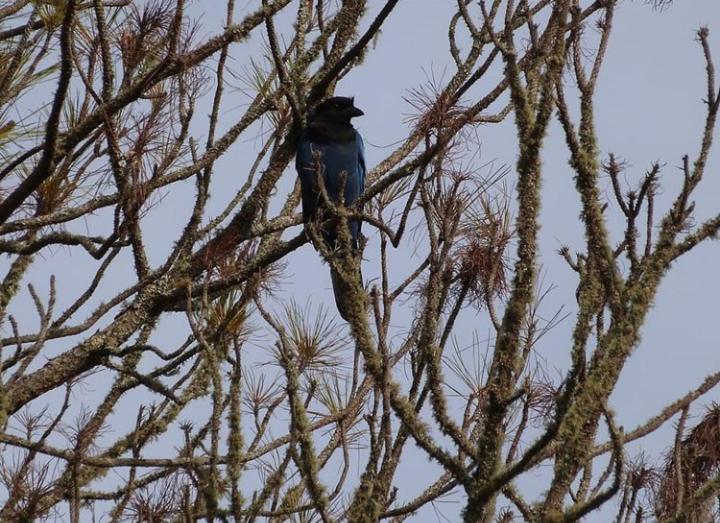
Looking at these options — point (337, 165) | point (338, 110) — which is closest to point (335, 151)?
point (337, 165)

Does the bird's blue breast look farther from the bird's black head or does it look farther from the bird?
the bird's black head

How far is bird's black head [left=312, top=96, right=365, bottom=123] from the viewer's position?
616 centimetres

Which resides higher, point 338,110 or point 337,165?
point 338,110

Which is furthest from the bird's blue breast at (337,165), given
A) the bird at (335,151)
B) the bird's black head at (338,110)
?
the bird's black head at (338,110)

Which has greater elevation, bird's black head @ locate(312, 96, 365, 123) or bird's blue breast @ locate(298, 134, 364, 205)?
bird's black head @ locate(312, 96, 365, 123)

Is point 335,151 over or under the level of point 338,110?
under

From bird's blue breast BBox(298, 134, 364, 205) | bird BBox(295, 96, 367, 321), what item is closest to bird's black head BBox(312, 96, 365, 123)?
bird BBox(295, 96, 367, 321)

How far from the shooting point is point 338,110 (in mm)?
6199

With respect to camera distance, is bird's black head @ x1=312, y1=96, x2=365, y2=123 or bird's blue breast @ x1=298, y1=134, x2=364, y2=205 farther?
bird's black head @ x1=312, y1=96, x2=365, y2=123

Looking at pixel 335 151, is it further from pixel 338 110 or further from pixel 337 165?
pixel 338 110

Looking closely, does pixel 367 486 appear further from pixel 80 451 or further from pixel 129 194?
pixel 129 194

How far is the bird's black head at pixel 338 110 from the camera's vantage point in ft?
20.2

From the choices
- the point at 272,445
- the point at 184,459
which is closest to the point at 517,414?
the point at 272,445

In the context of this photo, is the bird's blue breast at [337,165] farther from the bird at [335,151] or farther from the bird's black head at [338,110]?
the bird's black head at [338,110]
